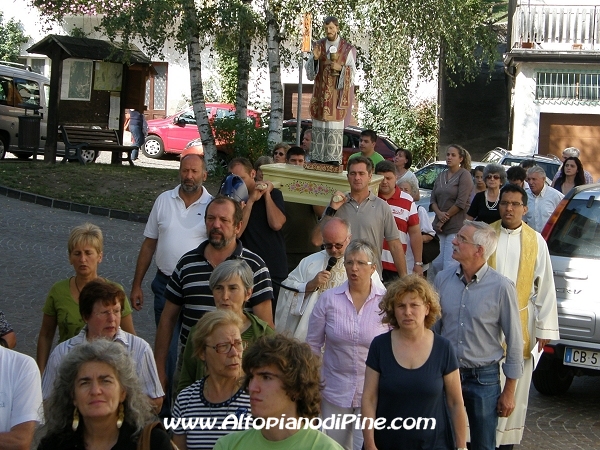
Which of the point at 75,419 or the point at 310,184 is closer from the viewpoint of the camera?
the point at 75,419

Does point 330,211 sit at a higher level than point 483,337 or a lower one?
higher

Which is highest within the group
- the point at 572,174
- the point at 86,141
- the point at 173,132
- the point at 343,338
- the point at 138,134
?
the point at 173,132

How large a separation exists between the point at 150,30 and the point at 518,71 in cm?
1432

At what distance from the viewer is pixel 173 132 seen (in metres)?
29.9

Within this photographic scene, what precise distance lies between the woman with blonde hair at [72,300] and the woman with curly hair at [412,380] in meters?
1.65

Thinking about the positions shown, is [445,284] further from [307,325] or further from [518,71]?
[518,71]

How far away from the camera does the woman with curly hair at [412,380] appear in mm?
5227

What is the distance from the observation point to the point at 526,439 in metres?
8.02

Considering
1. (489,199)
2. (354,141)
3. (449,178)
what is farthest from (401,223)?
(354,141)

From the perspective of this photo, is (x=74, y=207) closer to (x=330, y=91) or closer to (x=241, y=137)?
(x=241, y=137)

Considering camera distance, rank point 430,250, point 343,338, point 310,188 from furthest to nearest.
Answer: point 430,250 < point 310,188 < point 343,338

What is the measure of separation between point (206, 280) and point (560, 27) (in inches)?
959

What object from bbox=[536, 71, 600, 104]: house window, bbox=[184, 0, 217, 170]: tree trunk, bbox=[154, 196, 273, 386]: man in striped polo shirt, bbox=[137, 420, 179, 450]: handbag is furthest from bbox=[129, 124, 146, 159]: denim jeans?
bbox=[137, 420, 179, 450]: handbag

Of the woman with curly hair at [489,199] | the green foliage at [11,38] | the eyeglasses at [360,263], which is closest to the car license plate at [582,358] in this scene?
the woman with curly hair at [489,199]
